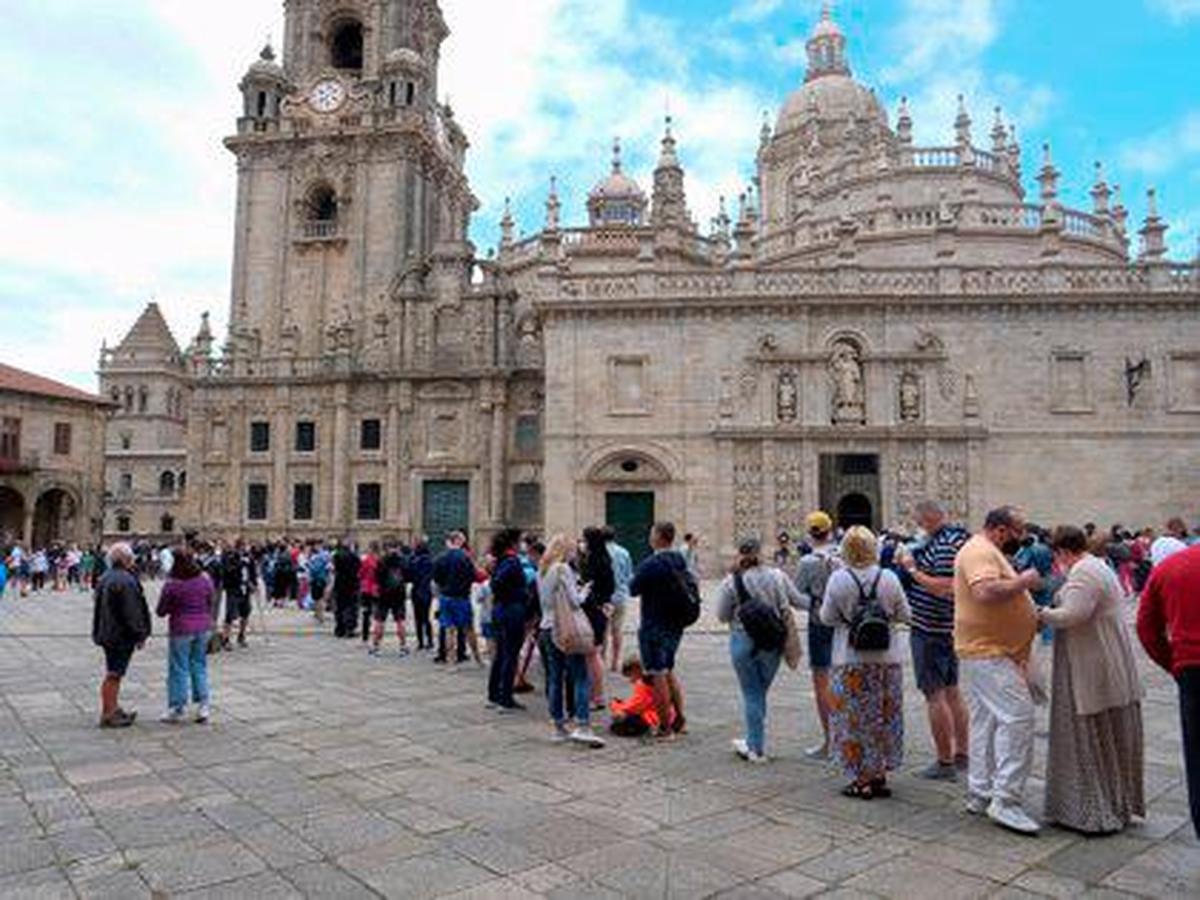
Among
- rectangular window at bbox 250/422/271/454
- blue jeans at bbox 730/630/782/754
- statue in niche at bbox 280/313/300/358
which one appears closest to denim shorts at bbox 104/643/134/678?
blue jeans at bbox 730/630/782/754

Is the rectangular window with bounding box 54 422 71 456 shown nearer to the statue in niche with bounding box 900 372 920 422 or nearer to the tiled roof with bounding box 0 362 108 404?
the tiled roof with bounding box 0 362 108 404

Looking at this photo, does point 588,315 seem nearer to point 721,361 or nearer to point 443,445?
point 721,361

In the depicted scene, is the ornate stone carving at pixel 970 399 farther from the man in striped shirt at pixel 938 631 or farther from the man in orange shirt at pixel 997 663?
the man in orange shirt at pixel 997 663

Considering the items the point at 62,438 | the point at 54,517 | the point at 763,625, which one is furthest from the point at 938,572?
the point at 54,517

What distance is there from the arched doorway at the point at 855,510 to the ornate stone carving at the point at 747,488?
266cm

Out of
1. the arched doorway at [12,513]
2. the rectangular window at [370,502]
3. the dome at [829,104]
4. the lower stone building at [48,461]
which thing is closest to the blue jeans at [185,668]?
the rectangular window at [370,502]

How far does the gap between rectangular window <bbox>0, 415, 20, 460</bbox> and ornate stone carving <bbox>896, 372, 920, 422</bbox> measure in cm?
3788

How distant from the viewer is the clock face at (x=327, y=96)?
42562 mm

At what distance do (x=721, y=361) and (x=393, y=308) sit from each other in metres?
17.3

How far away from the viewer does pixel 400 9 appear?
44.8 metres

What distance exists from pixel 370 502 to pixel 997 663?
112ft

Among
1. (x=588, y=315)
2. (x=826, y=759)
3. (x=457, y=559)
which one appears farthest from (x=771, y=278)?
(x=826, y=759)

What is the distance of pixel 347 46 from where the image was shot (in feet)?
155

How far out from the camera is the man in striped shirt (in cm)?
662
